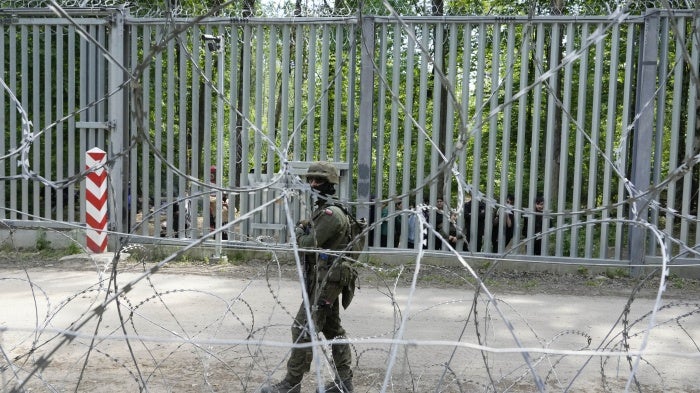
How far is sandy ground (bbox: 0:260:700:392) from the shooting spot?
4.53 m

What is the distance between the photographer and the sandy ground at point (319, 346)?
453cm

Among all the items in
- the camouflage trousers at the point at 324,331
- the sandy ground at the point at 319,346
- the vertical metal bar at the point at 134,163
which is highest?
the vertical metal bar at the point at 134,163

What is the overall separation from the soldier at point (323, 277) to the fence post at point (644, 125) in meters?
5.32

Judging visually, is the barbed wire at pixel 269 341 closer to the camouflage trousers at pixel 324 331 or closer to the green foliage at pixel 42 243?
the camouflage trousers at pixel 324 331

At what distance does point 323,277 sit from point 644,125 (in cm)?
582

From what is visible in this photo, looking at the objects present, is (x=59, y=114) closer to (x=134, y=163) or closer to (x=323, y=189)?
(x=134, y=163)

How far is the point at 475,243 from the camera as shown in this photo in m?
9.72

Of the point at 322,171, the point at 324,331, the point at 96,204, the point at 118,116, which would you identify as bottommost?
the point at 324,331

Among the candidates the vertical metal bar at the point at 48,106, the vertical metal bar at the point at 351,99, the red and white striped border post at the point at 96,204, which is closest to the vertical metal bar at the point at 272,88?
the vertical metal bar at the point at 351,99

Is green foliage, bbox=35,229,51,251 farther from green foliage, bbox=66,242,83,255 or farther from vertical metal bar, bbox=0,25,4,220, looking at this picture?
vertical metal bar, bbox=0,25,4,220

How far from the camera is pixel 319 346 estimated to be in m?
3.63

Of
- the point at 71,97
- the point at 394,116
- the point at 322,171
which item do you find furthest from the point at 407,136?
the point at 322,171

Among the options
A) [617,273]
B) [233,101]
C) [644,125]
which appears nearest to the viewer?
[644,125]

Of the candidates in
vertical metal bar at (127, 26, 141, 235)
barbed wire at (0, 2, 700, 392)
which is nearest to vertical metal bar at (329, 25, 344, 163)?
barbed wire at (0, 2, 700, 392)
